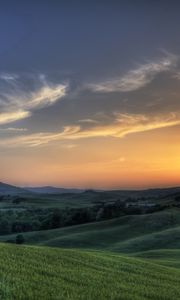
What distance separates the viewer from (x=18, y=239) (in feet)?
323

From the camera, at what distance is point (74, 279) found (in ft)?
55.1

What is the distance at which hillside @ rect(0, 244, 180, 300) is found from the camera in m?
13.9

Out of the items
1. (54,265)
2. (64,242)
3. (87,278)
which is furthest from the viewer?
(64,242)

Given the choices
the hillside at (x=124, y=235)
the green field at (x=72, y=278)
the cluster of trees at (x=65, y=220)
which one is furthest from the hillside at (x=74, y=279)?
the cluster of trees at (x=65, y=220)

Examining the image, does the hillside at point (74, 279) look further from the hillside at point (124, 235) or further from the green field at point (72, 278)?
the hillside at point (124, 235)

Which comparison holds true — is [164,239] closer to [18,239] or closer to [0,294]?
[18,239]

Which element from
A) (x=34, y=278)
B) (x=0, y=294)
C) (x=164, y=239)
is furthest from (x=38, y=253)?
(x=164, y=239)

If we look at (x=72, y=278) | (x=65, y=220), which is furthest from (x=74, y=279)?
(x=65, y=220)

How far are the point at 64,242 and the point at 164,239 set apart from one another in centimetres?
2330

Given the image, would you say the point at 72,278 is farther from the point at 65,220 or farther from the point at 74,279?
the point at 65,220

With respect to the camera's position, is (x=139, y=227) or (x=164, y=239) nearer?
(x=164, y=239)

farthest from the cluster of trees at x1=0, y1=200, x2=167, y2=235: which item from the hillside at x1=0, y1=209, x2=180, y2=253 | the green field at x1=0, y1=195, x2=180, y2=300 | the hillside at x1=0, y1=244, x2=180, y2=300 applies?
the hillside at x1=0, y1=244, x2=180, y2=300

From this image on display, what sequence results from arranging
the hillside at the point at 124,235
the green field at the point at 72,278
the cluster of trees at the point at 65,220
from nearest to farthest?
1. the green field at the point at 72,278
2. the hillside at the point at 124,235
3. the cluster of trees at the point at 65,220

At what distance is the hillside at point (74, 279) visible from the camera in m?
13.9
